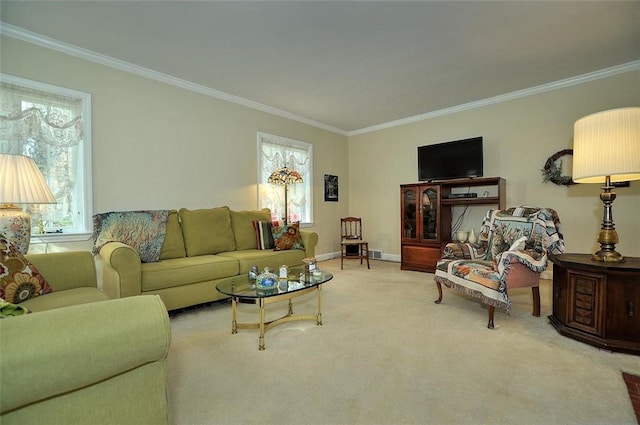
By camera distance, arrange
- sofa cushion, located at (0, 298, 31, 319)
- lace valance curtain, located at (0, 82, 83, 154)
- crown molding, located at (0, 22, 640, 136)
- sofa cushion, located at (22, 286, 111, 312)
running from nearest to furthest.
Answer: sofa cushion, located at (0, 298, 31, 319) → sofa cushion, located at (22, 286, 111, 312) → lace valance curtain, located at (0, 82, 83, 154) → crown molding, located at (0, 22, 640, 136)

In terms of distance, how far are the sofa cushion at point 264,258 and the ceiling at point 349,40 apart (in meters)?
2.08

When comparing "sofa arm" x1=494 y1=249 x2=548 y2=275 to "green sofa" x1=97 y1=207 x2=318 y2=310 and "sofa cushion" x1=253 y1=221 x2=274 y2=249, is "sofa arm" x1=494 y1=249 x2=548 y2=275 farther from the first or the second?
"sofa cushion" x1=253 y1=221 x2=274 y2=249

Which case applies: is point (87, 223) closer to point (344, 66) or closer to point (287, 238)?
point (287, 238)

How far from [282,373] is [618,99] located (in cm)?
467

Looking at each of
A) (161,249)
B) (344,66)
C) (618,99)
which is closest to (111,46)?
(161,249)

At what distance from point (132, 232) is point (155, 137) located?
1.22 m

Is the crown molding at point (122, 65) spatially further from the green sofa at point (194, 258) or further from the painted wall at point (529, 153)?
the painted wall at point (529, 153)

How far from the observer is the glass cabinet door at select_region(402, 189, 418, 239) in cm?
462

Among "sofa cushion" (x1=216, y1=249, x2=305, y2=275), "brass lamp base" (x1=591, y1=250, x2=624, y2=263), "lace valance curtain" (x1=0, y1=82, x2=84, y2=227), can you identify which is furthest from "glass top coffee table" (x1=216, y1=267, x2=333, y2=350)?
"brass lamp base" (x1=591, y1=250, x2=624, y2=263)

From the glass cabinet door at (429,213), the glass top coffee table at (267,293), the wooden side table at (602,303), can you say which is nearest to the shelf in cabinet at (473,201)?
the glass cabinet door at (429,213)

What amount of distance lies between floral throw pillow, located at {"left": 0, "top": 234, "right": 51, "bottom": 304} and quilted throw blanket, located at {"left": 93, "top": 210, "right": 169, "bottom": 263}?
94cm

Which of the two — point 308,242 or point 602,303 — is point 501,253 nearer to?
point 602,303

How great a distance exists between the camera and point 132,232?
2826 millimetres

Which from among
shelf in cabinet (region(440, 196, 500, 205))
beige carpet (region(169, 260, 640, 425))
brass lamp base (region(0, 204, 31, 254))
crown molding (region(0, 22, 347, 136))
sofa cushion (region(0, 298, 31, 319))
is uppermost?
crown molding (region(0, 22, 347, 136))
